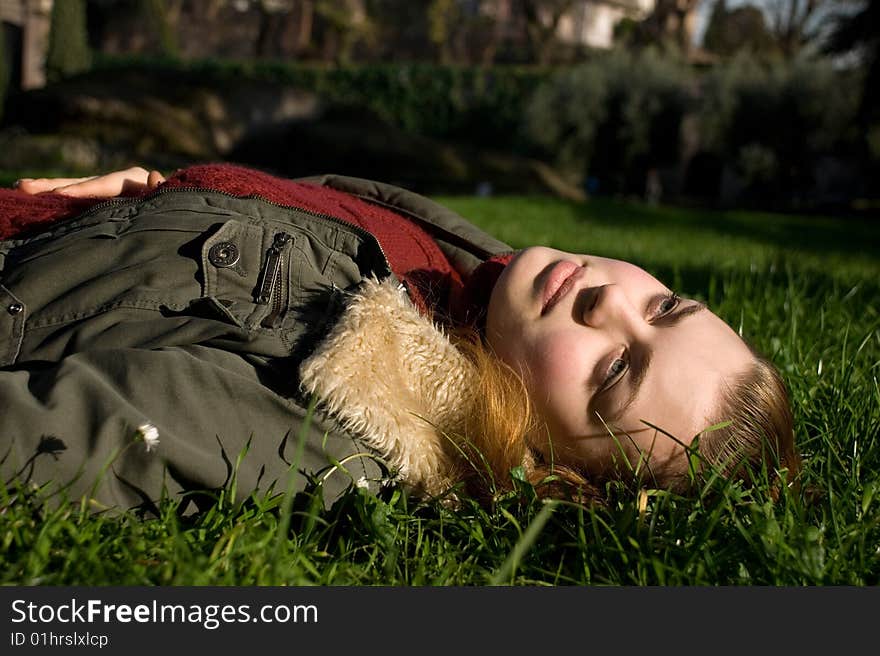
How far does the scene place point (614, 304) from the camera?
81.2 inches

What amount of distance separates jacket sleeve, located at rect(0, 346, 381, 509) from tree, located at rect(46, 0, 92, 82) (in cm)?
2001

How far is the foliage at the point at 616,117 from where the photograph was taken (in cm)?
1847

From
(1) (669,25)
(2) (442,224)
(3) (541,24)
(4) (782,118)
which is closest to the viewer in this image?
(2) (442,224)

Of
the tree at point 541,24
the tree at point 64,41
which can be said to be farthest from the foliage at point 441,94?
the tree at point 541,24

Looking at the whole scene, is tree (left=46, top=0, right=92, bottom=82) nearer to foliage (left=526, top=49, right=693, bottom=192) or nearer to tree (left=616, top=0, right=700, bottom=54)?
foliage (left=526, top=49, right=693, bottom=192)

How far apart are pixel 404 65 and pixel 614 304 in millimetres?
21401

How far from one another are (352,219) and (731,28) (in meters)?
44.0

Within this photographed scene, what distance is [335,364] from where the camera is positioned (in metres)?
1.87

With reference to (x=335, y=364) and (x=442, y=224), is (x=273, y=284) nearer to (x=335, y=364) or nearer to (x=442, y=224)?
(x=335, y=364)

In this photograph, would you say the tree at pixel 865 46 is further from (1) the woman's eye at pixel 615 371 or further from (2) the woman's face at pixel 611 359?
(1) the woman's eye at pixel 615 371

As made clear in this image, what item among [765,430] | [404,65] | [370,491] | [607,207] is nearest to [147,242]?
[370,491]

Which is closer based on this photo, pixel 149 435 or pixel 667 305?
pixel 149 435

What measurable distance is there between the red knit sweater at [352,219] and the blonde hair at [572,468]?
45 centimetres

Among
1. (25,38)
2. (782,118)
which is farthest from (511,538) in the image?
(25,38)
